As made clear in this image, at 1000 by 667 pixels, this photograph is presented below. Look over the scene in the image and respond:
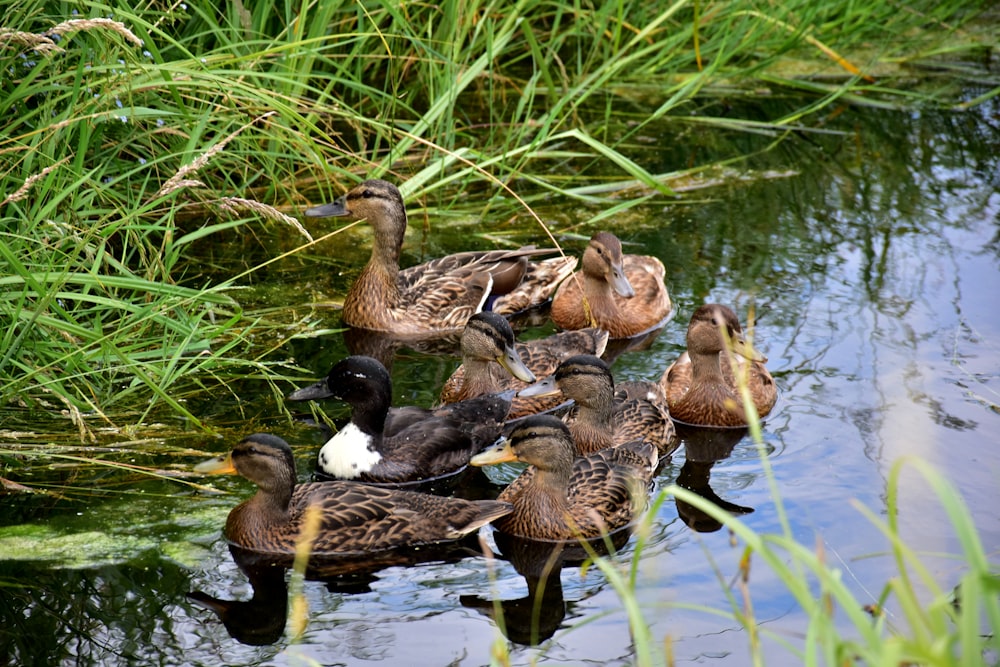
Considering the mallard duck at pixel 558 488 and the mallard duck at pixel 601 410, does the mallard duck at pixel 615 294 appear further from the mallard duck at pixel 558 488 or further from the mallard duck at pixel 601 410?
the mallard duck at pixel 558 488

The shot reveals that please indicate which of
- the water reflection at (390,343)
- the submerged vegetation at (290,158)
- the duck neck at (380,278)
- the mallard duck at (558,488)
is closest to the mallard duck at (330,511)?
the mallard duck at (558,488)

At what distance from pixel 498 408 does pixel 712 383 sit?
3.75 feet

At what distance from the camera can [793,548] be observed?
2.69 m

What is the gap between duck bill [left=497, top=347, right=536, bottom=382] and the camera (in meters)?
6.52

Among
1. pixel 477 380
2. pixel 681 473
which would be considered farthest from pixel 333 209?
pixel 681 473

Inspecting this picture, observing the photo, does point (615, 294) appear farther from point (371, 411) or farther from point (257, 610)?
point (257, 610)

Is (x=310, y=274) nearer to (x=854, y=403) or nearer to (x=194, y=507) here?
(x=194, y=507)

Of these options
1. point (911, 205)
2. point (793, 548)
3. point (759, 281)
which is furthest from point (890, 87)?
point (793, 548)

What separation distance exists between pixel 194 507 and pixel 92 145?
2398 mm

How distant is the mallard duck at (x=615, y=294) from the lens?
755 cm

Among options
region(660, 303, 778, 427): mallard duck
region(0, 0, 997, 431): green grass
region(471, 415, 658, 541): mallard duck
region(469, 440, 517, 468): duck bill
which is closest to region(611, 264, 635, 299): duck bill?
region(0, 0, 997, 431): green grass

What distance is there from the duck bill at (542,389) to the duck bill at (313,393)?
101 centimetres

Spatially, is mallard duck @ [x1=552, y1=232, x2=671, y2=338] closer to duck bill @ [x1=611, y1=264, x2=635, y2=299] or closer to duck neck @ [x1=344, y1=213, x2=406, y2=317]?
duck bill @ [x1=611, y1=264, x2=635, y2=299]

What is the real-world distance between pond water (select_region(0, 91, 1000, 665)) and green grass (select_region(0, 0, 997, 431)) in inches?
12.2
